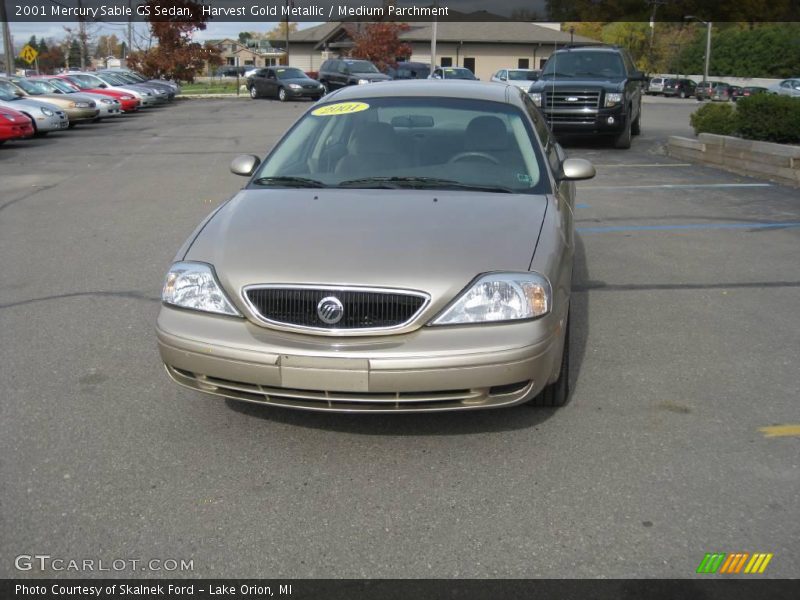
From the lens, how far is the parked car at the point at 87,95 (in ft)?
86.0

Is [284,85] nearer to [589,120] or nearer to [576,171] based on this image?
[589,120]

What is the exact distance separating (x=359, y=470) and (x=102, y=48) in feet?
518

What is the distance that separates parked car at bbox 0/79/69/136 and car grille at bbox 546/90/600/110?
12.3m

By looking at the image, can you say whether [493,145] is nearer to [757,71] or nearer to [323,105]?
[323,105]

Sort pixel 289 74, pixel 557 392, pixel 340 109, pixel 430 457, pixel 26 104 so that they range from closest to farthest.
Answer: pixel 430 457, pixel 557 392, pixel 340 109, pixel 26 104, pixel 289 74

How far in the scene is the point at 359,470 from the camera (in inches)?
144

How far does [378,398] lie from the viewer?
353cm

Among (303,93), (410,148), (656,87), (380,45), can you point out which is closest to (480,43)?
(380,45)

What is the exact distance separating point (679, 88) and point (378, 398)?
58234 mm

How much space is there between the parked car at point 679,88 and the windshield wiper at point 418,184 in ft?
185

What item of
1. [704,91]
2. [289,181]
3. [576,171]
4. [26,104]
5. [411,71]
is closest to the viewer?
[289,181]

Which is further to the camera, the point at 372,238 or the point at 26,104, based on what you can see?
the point at 26,104

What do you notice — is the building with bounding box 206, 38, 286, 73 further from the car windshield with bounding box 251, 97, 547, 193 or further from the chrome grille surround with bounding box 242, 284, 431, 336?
the chrome grille surround with bounding box 242, 284, 431, 336

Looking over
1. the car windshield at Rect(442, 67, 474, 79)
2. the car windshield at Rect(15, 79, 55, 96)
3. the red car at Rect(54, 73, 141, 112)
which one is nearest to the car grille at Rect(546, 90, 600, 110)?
the car windshield at Rect(15, 79, 55, 96)
